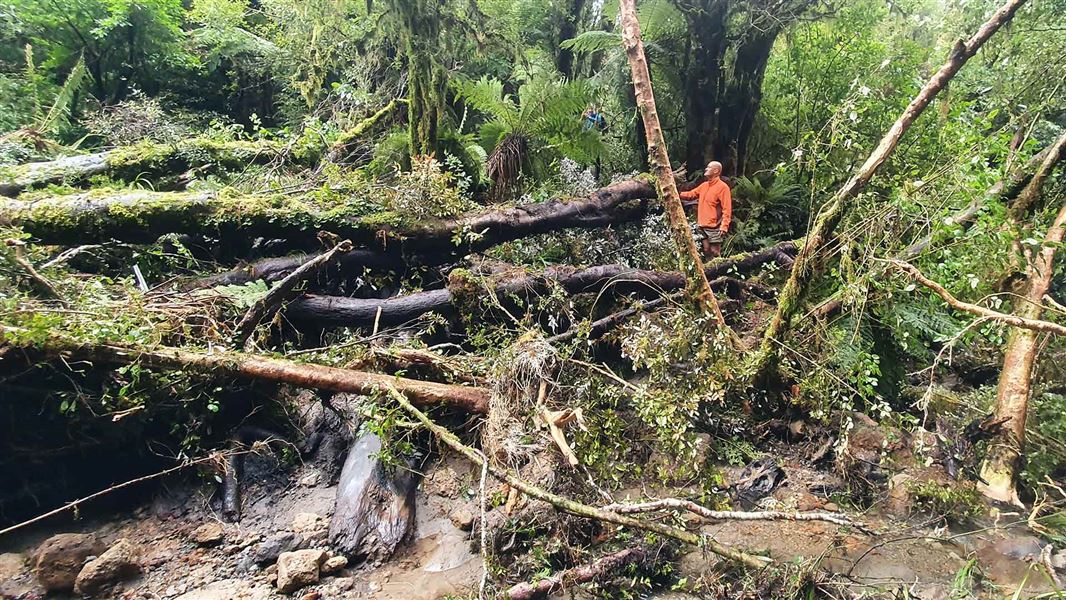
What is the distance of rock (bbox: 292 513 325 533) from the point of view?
13.3 feet

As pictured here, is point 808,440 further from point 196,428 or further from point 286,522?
point 196,428

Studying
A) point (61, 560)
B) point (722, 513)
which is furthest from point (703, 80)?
point (61, 560)

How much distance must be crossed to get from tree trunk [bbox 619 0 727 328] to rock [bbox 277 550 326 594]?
11.6 feet

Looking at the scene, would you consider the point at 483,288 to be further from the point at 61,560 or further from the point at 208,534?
the point at 61,560

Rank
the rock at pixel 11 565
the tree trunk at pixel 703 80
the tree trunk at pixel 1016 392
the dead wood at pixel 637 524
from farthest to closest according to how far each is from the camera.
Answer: the tree trunk at pixel 703 80 → the tree trunk at pixel 1016 392 → the rock at pixel 11 565 → the dead wood at pixel 637 524

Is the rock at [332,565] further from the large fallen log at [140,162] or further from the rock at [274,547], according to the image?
the large fallen log at [140,162]

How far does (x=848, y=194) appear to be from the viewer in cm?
397

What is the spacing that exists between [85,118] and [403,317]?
802cm

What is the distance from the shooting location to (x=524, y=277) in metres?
5.79

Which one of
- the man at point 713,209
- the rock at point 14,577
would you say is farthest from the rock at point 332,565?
the man at point 713,209

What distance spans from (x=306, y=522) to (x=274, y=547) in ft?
1.00

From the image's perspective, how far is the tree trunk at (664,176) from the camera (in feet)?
15.2

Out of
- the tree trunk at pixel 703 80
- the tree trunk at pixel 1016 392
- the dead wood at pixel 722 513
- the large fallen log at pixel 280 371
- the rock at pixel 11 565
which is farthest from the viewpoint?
the tree trunk at pixel 703 80

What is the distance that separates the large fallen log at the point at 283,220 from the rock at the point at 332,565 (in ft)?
10.5
